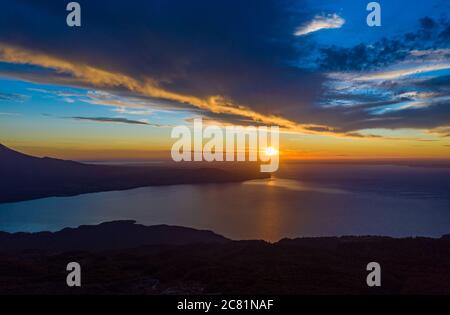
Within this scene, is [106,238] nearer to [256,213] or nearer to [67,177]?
[256,213]

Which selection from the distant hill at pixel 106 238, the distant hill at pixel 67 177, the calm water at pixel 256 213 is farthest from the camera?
the distant hill at pixel 67 177

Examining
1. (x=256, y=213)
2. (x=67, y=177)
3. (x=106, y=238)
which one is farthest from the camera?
(x=67, y=177)

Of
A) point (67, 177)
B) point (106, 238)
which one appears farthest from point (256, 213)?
point (67, 177)

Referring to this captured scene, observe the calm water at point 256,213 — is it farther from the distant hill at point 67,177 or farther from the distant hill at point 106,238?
the distant hill at point 106,238

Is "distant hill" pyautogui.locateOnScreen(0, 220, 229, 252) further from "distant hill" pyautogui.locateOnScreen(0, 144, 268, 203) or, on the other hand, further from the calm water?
"distant hill" pyautogui.locateOnScreen(0, 144, 268, 203)

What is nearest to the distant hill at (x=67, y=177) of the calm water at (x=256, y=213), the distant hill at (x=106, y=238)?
the calm water at (x=256, y=213)

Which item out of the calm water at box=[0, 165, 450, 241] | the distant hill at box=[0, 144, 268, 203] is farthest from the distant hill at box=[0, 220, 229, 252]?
the distant hill at box=[0, 144, 268, 203]
